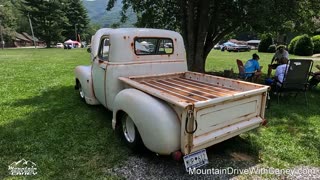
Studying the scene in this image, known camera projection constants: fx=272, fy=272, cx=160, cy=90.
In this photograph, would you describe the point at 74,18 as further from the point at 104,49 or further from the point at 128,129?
the point at 128,129

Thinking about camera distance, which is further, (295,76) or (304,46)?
(304,46)

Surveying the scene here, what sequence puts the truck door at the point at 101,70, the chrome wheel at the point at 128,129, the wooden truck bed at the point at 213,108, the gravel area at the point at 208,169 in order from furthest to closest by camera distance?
the truck door at the point at 101,70 < the chrome wheel at the point at 128,129 < the gravel area at the point at 208,169 < the wooden truck bed at the point at 213,108

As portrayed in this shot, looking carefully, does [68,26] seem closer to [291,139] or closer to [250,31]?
[250,31]

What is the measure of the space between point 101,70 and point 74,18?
73.2 m

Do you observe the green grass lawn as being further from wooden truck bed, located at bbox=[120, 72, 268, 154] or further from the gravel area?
wooden truck bed, located at bbox=[120, 72, 268, 154]

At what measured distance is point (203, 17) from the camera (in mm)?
10023

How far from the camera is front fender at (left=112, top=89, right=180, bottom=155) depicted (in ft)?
10.6

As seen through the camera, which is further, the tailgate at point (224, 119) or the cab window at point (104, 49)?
the cab window at point (104, 49)

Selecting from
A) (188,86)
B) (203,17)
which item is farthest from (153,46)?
(203,17)

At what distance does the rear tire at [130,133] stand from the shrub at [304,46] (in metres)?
27.3

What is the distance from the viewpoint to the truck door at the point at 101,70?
504 centimetres

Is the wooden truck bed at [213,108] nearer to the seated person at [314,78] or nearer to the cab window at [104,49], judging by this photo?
the cab window at [104,49]

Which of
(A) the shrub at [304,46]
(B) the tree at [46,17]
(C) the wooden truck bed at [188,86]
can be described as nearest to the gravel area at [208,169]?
(C) the wooden truck bed at [188,86]

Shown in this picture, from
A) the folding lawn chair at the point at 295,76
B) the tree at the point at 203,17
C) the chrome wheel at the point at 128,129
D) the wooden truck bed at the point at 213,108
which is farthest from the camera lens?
the tree at the point at 203,17
